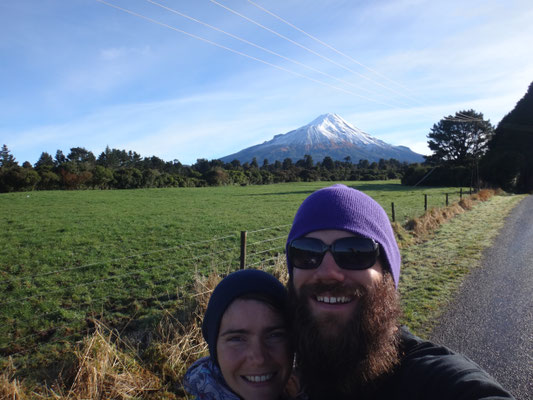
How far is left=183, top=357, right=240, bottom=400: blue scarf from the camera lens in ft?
5.02

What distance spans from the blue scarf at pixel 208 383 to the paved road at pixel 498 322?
316 centimetres

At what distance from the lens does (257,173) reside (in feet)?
216

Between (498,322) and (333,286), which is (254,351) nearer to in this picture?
(333,286)

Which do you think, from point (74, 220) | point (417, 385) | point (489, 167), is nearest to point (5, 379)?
point (417, 385)

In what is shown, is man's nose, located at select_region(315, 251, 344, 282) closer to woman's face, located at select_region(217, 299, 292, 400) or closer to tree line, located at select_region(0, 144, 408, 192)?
woman's face, located at select_region(217, 299, 292, 400)

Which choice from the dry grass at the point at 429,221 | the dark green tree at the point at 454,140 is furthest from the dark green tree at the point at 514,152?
the dry grass at the point at 429,221

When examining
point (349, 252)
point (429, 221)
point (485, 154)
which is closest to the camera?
point (349, 252)

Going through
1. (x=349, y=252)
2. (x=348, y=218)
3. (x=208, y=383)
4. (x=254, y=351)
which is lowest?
(x=208, y=383)

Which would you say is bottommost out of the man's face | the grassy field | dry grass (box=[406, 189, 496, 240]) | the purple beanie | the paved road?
the grassy field

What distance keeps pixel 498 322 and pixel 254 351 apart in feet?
15.2

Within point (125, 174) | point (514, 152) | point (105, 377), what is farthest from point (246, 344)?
point (125, 174)

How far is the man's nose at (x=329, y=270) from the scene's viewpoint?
51.5 inches

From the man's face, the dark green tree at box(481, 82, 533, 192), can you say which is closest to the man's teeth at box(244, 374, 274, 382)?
the man's face

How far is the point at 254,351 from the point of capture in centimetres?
147
